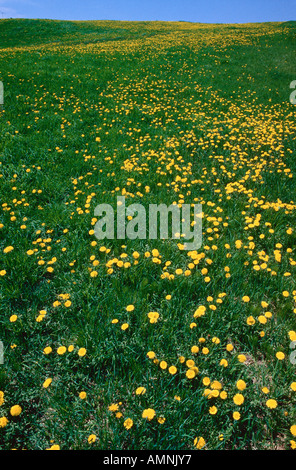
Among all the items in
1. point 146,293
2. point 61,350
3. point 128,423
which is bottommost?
point 128,423

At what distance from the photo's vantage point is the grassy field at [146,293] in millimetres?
1827

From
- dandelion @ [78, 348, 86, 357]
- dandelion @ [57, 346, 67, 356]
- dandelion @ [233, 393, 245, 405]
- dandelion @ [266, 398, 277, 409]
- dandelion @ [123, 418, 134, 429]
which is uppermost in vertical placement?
dandelion @ [78, 348, 86, 357]

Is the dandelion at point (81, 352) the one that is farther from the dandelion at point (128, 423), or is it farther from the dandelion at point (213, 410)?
the dandelion at point (213, 410)

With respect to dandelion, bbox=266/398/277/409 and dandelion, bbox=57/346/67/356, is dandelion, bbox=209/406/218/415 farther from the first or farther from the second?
dandelion, bbox=57/346/67/356

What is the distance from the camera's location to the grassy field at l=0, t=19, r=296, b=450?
183 centimetres

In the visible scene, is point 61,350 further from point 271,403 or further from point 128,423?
point 271,403

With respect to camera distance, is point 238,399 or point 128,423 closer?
point 128,423

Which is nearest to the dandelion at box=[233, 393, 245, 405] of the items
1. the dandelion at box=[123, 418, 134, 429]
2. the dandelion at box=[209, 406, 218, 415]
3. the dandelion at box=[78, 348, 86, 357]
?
the dandelion at box=[209, 406, 218, 415]

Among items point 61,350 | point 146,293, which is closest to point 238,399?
point 146,293

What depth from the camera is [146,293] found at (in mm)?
2709
